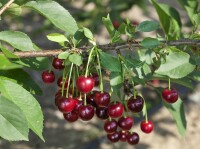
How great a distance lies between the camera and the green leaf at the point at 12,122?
1028 mm

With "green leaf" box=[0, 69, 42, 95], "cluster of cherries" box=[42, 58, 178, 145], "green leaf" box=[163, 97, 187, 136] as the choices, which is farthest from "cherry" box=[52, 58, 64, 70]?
"green leaf" box=[163, 97, 187, 136]

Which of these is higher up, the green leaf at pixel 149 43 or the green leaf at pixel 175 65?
the green leaf at pixel 149 43

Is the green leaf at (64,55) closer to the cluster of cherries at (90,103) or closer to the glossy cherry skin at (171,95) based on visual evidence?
the cluster of cherries at (90,103)

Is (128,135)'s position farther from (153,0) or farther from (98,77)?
(153,0)

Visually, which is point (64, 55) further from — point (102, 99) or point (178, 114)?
point (178, 114)

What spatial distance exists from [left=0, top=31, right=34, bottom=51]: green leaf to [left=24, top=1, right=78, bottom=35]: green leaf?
9cm

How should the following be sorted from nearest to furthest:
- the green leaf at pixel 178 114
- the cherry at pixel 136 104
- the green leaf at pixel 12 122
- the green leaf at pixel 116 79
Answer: the green leaf at pixel 12 122 < the green leaf at pixel 116 79 < the cherry at pixel 136 104 < the green leaf at pixel 178 114

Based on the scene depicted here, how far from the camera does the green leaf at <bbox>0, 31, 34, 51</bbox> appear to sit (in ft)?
3.78

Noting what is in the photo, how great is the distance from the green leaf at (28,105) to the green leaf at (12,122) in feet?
0.20

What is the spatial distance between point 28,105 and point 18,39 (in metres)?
0.19

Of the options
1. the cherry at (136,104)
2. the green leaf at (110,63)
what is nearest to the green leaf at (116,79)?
the green leaf at (110,63)

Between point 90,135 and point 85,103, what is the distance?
79.3 inches

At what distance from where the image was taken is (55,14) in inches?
47.2

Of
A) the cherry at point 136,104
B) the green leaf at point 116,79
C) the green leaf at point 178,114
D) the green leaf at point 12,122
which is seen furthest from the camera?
the green leaf at point 178,114
